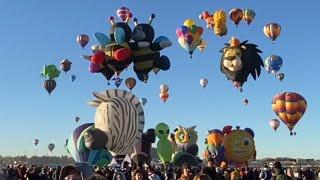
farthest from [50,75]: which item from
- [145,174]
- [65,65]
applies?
[145,174]

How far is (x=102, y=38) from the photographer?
26828mm

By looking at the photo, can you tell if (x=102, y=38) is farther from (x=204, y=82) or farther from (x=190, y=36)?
(x=204, y=82)

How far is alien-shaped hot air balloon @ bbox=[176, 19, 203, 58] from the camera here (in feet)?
97.6

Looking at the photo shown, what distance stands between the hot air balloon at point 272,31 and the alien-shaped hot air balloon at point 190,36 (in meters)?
3.61

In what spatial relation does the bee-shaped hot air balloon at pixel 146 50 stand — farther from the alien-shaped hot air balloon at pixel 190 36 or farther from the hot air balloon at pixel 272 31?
the hot air balloon at pixel 272 31

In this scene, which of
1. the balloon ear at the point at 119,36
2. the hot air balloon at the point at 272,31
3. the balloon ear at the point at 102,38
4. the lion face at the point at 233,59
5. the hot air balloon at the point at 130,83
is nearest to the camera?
the balloon ear at the point at 119,36

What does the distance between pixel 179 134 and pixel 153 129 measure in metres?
1.97

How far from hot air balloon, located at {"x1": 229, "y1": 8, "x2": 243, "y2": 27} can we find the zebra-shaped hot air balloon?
7.00m

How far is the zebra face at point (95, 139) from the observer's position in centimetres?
2731

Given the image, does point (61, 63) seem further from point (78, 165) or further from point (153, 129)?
point (78, 165)

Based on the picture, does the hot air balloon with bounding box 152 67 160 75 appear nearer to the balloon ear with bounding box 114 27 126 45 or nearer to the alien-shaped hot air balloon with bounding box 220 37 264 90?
the balloon ear with bounding box 114 27 126 45

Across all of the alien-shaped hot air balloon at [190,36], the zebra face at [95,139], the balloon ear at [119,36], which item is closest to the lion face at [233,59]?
the alien-shaped hot air balloon at [190,36]

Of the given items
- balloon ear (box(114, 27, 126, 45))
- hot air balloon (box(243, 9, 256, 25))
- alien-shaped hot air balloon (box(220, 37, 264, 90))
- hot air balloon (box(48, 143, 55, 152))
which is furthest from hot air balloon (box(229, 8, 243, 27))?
hot air balloon (box(48, 143, 55, 152))

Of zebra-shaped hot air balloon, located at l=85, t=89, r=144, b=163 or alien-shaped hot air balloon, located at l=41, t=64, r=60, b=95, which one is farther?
alien-shaped hot air balloon, located at l=41, t=64, r=60, b=95
